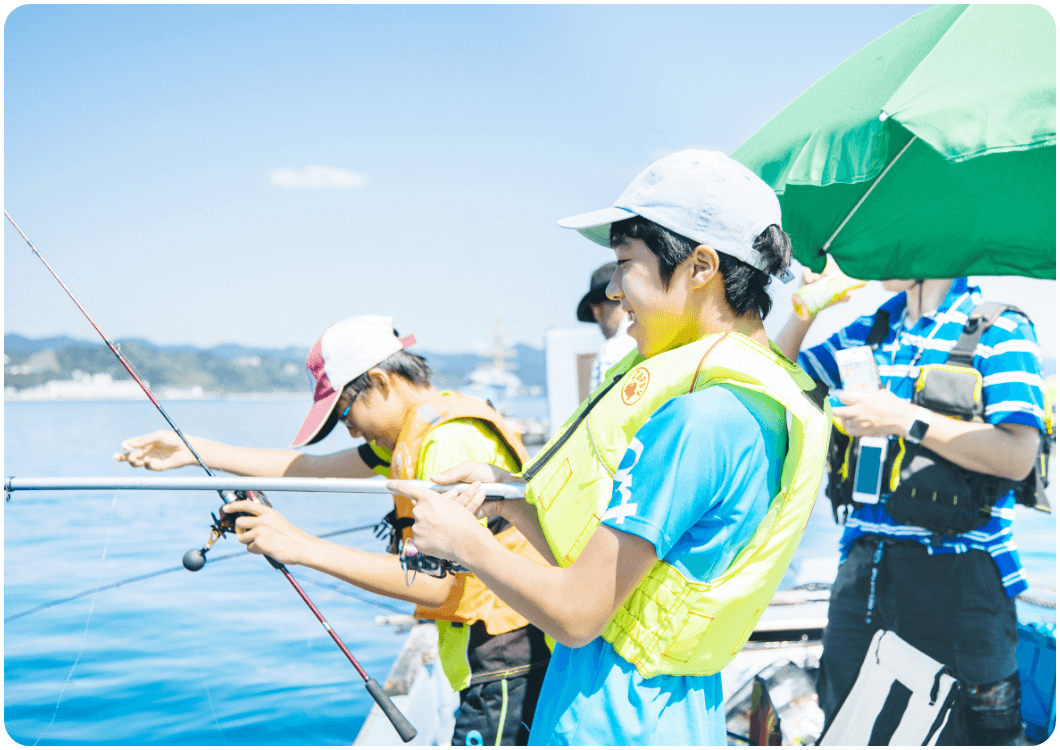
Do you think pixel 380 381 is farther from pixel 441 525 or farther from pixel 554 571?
pixel 554 571

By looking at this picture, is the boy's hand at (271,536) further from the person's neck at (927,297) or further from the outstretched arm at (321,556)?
the person's neck at (927,297)

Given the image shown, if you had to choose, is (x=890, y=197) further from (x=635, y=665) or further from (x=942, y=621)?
(x=635, y=665)

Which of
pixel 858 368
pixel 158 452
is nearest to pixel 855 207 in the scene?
pixel 858 368

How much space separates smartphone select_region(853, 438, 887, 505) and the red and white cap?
1.70 metres

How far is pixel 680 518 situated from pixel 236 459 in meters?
2.32

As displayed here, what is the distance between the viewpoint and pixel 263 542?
1.94 m

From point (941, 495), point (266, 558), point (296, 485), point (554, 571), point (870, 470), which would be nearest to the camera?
point (554, 571)

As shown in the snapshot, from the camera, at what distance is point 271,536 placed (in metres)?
1.95

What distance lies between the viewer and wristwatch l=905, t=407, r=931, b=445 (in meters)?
2.47

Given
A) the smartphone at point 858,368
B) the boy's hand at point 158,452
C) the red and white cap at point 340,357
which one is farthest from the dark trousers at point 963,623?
the boy's hand at point 158,452

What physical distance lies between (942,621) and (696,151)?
204 centimetres

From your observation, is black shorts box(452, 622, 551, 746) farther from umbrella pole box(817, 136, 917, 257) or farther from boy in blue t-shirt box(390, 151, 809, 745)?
umbrella pole box(817, 136, 917, 257)

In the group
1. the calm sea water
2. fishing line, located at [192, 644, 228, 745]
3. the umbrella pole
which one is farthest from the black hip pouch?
fishing line, located at [192, 644, 228, 745]

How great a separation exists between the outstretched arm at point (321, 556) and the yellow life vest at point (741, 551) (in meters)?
0.71
